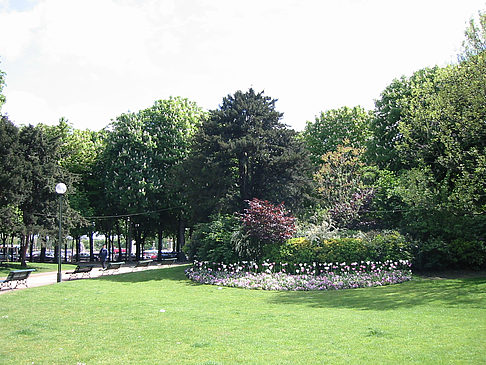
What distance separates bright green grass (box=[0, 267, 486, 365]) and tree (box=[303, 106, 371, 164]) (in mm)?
25862

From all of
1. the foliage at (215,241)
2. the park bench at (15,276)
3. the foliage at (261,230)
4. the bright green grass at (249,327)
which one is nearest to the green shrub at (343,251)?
the foliage at (261,230)

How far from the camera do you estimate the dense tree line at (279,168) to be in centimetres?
1697

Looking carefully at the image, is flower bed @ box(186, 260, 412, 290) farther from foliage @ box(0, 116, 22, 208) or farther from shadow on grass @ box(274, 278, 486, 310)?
foliage @ box(0, 116, 22, 208)

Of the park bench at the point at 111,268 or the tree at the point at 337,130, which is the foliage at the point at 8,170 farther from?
the tree at the point at 337,130

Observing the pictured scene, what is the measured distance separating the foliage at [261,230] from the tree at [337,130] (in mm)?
20109

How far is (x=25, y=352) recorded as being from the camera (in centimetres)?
669

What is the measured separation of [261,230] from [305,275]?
3117 mm

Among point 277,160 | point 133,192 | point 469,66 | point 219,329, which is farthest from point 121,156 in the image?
point 219,329

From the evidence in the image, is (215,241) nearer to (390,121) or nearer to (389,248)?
(389,248)

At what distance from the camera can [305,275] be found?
716 inches

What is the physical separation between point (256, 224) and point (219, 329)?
1165 centimetres

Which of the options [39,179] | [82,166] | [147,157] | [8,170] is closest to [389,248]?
[8,170]

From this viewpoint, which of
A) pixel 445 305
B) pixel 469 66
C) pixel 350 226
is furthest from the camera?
pixel 350 226

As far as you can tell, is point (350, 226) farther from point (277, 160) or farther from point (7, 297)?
point (7, 297)
